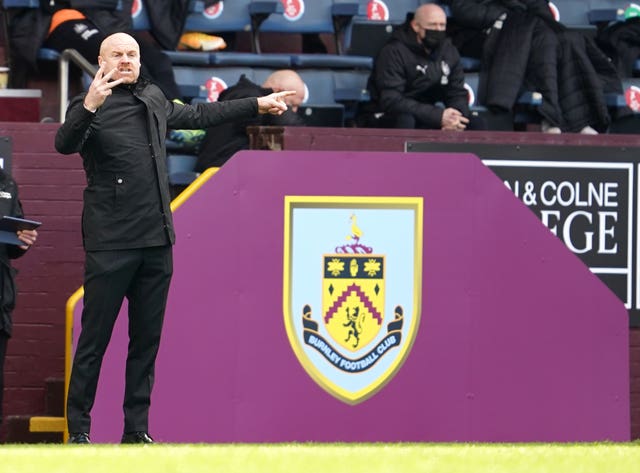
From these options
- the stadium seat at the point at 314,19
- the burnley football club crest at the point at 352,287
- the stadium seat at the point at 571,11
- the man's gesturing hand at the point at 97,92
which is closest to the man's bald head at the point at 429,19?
the stadium seat at the point at 314,19

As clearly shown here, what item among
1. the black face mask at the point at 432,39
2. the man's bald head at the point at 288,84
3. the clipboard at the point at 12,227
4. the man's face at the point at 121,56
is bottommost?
the clipboard at the point at 12,227

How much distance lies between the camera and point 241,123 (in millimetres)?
9242

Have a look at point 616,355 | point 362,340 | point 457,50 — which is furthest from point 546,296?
point 457,50

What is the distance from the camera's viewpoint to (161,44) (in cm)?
1095

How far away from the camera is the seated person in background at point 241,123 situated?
9203 mm

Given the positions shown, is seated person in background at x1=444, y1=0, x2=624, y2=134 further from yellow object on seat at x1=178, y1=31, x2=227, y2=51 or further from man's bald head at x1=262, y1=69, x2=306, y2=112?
man's bald head at x1=262, y1=69, x2=306, y2=112

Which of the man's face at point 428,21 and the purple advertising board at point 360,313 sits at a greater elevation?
the man's face at point 428,21

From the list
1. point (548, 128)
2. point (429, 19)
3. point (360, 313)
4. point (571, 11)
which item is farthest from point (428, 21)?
point (360, 313)

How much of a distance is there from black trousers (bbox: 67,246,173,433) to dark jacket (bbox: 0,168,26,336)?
133 cm

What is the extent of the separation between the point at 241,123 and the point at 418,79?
1.76 m

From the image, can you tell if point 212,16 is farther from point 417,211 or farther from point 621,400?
point 621,400

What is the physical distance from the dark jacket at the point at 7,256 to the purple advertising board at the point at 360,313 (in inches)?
32.0
